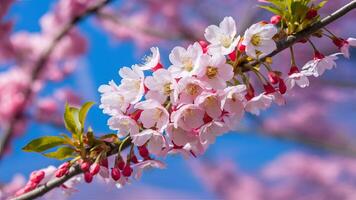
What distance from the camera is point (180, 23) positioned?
7.00 m

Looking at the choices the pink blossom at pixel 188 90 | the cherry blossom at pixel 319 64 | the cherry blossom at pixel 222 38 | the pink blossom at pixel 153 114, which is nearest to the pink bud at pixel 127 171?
the pink blossom at pixel 153 114

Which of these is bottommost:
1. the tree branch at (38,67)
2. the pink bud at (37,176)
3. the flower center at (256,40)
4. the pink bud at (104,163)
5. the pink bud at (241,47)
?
the pink bud at (104,163)

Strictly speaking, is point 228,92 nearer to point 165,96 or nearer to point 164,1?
point 165,96

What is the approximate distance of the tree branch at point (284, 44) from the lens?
1.21 metres

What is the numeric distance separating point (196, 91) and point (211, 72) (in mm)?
55

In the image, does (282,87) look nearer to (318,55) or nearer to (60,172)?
(318,55)

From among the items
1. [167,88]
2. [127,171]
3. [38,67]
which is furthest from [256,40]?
[38,67]

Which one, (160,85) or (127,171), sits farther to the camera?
(127,171)

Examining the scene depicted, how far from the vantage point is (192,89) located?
1.19 m

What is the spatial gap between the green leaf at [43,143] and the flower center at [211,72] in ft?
1.56

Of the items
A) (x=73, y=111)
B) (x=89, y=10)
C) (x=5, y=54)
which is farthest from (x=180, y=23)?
(x=73, y=111)

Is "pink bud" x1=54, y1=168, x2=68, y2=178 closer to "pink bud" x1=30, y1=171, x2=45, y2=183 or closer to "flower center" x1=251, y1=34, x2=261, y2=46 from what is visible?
"pink bud" x1=30, y1=171, x2=45, y2=183

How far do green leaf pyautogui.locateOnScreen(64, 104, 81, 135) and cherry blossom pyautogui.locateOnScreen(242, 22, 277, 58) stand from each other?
0.51 m

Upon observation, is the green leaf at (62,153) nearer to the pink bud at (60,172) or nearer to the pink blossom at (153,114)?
the pink bud at (60,172)
